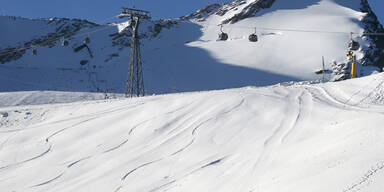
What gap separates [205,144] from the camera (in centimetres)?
937

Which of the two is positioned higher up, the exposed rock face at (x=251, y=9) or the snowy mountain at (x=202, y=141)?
the exposed rock face at (x=251, y=9)

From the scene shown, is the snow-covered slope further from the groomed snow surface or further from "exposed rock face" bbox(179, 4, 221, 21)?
the groomed snow surface

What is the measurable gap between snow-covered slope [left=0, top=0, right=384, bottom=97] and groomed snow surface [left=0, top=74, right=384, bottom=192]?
22.8 metres

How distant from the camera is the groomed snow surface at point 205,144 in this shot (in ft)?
22.6

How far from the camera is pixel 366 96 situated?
12.9 metres

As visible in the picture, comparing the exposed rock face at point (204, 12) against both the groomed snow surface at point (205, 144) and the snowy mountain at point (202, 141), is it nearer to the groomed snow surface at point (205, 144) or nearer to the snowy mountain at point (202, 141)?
the snowy mountain at point (202, 141)

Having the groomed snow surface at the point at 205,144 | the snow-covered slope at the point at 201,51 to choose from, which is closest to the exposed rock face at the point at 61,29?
the snow-covered slope at the point at 201,51

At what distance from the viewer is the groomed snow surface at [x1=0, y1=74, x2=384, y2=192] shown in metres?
6.88

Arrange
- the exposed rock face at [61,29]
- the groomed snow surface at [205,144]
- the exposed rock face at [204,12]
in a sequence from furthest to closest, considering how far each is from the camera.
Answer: the exposed rock face at [204,12] < the exposed rock face at [61,29] < the groomed snow surface at [205,144]

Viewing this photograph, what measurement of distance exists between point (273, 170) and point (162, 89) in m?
30.1

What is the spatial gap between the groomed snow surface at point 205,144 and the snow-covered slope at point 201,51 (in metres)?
22.8

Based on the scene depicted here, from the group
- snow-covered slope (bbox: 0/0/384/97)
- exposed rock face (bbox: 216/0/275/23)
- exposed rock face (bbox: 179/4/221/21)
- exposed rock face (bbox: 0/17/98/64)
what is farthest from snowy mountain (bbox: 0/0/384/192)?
exposed rock face (bbox: 179/4/221/21)

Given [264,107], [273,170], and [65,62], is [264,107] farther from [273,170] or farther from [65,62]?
[65,62]

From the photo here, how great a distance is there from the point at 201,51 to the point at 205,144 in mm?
40847
